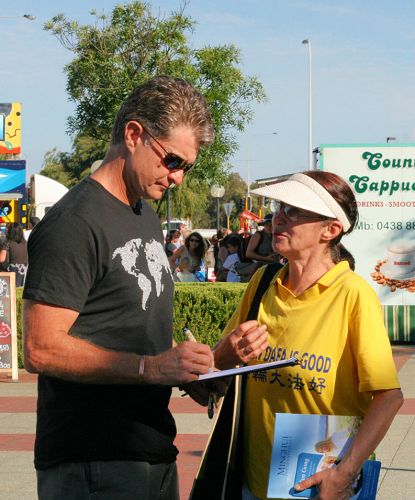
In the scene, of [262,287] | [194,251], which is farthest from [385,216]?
[262,287]

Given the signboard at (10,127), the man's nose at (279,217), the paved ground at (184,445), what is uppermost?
the signboard at (10,127)

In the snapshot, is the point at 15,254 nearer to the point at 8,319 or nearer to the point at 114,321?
the point at 8,319

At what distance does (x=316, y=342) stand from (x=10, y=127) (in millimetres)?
31701

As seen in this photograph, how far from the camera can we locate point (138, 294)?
2979 mm

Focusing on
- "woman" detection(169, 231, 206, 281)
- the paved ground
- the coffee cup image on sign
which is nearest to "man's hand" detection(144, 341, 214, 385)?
the paved ground

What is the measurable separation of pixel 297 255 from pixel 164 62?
98.3 feet

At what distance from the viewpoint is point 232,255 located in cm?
1562

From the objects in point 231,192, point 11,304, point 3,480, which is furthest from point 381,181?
point 231,192

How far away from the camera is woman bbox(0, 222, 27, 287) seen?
15.0 meters

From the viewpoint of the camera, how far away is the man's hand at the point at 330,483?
9.98 feet

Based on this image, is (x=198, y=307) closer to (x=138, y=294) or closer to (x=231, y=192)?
(x=138, y=294)

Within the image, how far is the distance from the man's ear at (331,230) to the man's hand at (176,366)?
0.78 metres

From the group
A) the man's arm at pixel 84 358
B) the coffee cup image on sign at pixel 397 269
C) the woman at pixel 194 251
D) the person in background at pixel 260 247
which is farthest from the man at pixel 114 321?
the woman at pixel 194 251

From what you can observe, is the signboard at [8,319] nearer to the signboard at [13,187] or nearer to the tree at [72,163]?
the signboard at [13,187]
